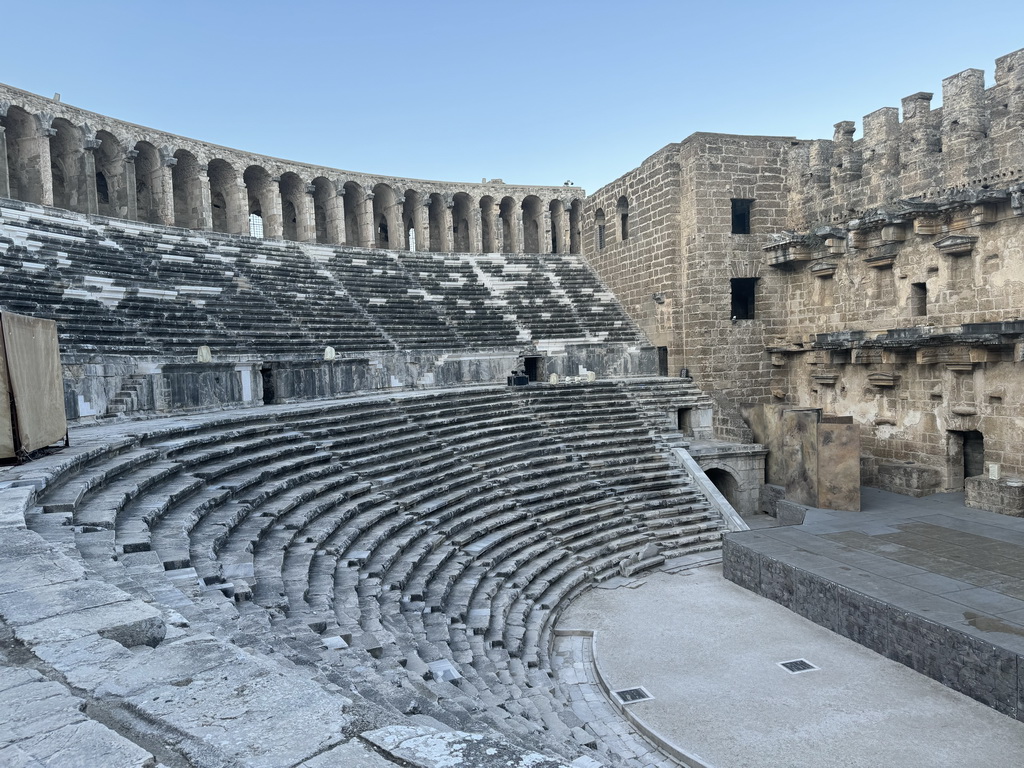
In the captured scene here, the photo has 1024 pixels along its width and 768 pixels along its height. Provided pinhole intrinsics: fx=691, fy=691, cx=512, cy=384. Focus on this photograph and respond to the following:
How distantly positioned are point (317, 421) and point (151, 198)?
49.9 ft

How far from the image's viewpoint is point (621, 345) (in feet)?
76.9

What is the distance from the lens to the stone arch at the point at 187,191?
23812mm

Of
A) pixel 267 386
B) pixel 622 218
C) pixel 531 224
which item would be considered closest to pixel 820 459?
pixel 267 386

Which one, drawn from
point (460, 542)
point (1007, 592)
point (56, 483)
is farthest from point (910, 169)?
point (56, 483)

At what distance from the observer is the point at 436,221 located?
102 ft

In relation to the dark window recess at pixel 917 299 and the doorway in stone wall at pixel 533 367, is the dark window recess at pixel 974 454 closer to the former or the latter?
the dark window recess at pixel 917 299

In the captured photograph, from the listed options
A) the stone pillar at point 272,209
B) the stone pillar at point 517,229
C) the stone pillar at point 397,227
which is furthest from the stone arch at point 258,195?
the stone pillar at point 517,229

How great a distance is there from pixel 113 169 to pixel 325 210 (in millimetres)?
7918

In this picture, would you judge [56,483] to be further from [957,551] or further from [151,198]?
[151,198]

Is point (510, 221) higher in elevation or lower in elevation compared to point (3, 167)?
higher

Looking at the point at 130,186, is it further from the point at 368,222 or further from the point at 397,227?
the point at 397,227

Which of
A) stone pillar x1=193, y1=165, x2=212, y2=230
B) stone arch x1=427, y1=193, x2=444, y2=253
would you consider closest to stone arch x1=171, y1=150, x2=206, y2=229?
stone pillar x1=193, y1=165, x2=212, y2=230

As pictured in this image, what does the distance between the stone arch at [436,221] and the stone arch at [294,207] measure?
554 cm

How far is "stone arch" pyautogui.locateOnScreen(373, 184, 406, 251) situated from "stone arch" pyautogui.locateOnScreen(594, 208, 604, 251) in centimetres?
801
